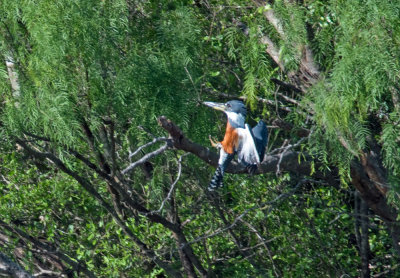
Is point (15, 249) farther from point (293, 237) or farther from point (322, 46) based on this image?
point (322, 46)

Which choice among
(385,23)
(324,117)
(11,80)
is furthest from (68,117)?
(385,23)

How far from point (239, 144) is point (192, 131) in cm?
70

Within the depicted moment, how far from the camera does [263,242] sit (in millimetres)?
6934

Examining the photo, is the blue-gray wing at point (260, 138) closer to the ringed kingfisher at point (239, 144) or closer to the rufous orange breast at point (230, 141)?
the ringed kingfisher at point (239, 144)

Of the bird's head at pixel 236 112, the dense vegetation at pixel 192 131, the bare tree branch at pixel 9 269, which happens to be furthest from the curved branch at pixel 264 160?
the bare tree branch at pixel 9 269

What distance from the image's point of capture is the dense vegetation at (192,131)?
16.8 feet

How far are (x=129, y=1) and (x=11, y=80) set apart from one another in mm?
1139

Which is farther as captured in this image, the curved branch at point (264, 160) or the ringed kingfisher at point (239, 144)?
the ringed kingfisher at point (239, 144)

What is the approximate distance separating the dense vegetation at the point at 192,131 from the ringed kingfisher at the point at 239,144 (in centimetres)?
11

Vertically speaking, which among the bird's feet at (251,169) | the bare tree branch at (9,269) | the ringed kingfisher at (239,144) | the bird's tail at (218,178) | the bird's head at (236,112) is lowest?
the bare tree branch at (9,269)

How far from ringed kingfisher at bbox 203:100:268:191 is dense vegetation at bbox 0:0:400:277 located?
114mm

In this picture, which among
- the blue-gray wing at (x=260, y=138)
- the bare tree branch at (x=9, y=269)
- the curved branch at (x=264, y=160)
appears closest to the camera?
the curved branch at (x=264, y=160)

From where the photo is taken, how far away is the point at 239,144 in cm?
523

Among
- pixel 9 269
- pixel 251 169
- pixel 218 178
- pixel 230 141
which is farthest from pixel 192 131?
pixel 9 269
